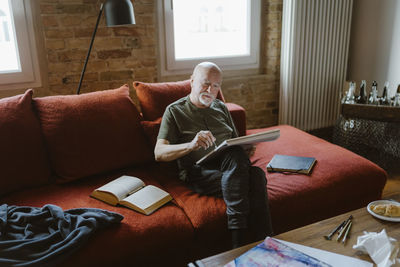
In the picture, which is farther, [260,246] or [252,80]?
[252,80]

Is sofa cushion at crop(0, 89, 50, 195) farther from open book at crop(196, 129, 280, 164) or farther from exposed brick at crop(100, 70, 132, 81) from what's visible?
open book at crop(196, 129, 280, 164)

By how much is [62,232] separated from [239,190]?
787 millimetres

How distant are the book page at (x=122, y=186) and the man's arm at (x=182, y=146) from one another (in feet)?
0.60

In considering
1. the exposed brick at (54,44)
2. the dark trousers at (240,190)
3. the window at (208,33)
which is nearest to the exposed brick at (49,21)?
the exposed brick at (54,44)

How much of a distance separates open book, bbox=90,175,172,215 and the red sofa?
3cm

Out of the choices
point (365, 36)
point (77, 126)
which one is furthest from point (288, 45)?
point (77, 126)

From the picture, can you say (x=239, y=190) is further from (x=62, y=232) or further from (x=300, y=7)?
(x=300, y=7)

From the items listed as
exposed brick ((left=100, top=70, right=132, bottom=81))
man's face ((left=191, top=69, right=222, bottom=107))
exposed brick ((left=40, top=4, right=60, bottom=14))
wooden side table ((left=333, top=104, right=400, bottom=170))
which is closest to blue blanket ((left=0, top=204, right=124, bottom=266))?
man's face ((left=191, top=69, right=222, bottom=107))

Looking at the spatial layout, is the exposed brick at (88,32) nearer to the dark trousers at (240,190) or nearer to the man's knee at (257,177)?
the dark trousers at (240,190)

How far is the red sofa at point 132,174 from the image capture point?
1.59 m

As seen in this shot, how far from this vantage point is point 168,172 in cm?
212

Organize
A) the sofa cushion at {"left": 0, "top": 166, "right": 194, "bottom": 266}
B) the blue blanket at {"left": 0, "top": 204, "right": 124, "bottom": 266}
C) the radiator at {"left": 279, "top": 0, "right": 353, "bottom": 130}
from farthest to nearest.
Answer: the radiator at {"left": 279, "top": 0, "right": 353, "bottom": 130}, the sofa cushion at {"left": 0, "top": 166, "right": 194, "bottom": 266}, the blue blanket at {"left": 0, "top": 204, "right": 124, "bottom": 266}

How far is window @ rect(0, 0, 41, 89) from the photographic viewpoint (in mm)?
2293

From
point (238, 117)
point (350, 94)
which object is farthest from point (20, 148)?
point (350, 94)
